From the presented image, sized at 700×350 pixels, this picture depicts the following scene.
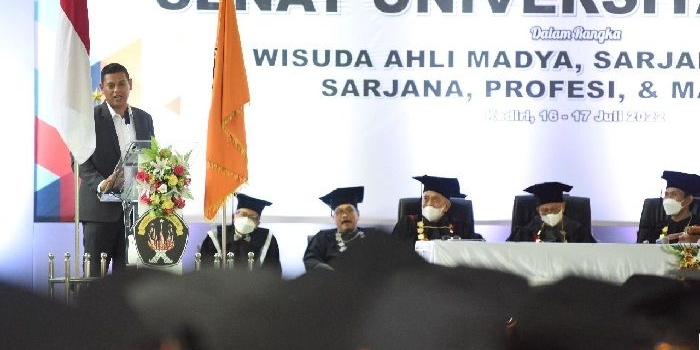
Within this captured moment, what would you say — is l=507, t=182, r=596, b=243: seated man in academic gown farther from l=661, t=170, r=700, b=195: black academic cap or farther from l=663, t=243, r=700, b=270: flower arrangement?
l=663, t=243, r=700, b=270: flower arrangement

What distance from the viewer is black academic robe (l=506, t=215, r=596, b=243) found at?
692cm

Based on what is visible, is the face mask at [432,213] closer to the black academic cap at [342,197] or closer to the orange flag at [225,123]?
the black academic cap at [342,197]

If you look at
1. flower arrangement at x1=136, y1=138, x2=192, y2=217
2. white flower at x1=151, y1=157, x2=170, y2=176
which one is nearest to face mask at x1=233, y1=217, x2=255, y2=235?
flower arrangement at x1=136, y1=138, x2=192, y2=217

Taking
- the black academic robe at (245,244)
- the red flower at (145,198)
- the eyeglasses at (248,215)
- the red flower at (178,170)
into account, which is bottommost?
the black academic robe at (245,244)

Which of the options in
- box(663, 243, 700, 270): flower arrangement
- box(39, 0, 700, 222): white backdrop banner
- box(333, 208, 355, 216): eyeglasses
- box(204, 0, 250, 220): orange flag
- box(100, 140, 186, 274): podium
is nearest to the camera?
box(663, 243, 700, 270): flower arrangement

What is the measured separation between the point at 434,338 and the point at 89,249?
6189mm

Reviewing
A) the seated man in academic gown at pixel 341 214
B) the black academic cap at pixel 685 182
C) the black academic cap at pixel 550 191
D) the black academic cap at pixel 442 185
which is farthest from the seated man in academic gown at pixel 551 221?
the seated man in academic gown at pixel 341 214

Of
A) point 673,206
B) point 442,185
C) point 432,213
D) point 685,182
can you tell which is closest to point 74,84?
point 432,213

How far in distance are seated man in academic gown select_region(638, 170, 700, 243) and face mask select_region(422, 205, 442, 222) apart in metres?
1.47

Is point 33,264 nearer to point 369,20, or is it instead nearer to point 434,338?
point 369,20

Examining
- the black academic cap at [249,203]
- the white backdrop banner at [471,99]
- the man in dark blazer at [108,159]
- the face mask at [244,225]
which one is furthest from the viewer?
the white backdrop banner at [471,99]

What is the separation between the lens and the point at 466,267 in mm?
607

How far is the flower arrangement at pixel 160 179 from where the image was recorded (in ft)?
16.7

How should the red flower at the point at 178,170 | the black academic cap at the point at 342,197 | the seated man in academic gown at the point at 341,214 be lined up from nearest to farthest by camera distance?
the red flower at the point at 178,170 → the seated man in academic gown at the point at 341,214 → the black academic cap at the point at 342,197
